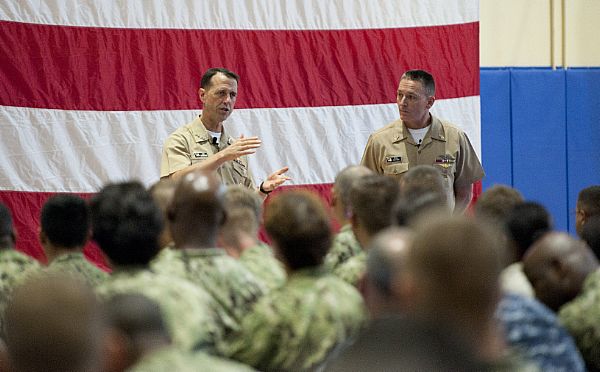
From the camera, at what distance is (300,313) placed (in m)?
2.21

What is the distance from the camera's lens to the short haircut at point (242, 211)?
3033 millimetres

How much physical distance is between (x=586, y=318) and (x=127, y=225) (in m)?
1.18

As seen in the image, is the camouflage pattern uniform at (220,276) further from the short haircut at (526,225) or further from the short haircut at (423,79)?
the short haircut at (423,79)

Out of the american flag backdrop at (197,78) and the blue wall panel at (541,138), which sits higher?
the american flag backdrop at (197,78)

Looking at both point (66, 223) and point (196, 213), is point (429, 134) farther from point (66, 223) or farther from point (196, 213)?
point (196, 213)

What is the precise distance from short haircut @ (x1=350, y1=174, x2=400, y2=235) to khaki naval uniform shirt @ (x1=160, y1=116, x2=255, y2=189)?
1964 mm

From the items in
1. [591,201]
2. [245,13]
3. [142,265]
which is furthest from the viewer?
[245,13]

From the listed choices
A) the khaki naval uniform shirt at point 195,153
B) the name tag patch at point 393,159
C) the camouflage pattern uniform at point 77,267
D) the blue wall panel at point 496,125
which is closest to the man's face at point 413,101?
the name tag patch at point 393,159

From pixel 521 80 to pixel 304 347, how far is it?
544 cm

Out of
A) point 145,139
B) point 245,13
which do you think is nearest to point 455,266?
point 145,139

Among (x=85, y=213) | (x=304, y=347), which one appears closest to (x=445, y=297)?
(x=304, y=347)

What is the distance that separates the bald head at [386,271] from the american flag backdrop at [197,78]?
3.79 metres

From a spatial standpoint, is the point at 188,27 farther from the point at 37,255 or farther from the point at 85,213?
the point at 85,213

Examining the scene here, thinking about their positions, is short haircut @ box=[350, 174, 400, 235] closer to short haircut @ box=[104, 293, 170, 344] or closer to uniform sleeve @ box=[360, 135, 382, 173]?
short haircut @ box=[104, 293, 170, 344]
